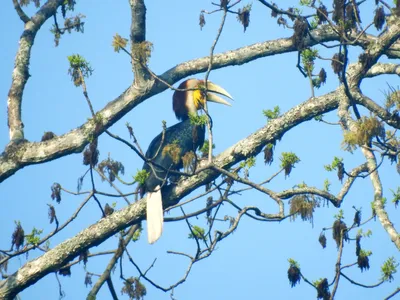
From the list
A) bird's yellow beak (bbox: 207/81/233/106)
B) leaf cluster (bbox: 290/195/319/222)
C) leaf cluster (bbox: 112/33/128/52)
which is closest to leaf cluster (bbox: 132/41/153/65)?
leaf cluster (bbox: 112/33/128/52)

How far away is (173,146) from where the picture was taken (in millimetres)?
6289

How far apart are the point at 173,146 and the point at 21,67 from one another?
279 cm

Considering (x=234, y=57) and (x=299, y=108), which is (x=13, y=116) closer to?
(x=234, y=57)

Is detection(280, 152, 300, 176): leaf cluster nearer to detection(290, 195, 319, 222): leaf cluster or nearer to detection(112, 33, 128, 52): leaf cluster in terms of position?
detection(290, 195, 319, 222): leaf cluster

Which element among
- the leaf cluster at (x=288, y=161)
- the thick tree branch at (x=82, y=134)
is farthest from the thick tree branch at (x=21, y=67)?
the leaf cluster at (x=288, y=161)

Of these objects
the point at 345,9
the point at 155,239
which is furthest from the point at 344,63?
the point at 155,239

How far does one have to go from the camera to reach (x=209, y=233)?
7086 millimetres

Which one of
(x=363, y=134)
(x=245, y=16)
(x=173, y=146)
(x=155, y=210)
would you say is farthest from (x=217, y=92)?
(x=363, y=134)

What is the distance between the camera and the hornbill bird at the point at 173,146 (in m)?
6.38

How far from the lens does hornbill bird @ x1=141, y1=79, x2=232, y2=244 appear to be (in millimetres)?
6375

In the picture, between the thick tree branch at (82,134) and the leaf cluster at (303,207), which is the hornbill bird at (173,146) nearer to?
the thick tree branch at (82,134)

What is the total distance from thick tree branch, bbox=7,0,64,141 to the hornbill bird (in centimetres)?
141

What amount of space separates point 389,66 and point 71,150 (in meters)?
3.40

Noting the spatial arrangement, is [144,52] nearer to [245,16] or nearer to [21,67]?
[245,16]
